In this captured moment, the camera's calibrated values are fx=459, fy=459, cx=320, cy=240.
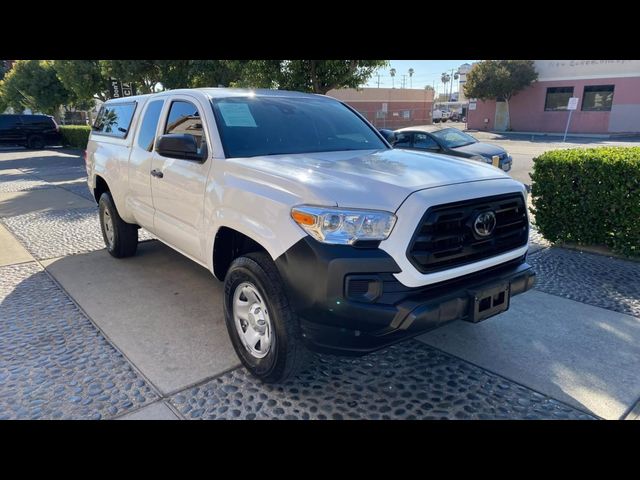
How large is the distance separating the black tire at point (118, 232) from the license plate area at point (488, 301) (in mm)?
4278

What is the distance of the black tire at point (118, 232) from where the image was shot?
215 inches

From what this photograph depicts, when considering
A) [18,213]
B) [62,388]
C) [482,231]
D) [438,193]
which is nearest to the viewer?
[438,193]

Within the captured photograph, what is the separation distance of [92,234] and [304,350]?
543 centimetres

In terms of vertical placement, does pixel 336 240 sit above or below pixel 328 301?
above

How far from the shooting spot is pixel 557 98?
122 feet

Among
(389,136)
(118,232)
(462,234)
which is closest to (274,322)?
(462,234)

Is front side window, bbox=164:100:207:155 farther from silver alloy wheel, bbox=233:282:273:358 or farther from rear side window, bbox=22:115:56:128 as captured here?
rear side window, bbox=22:115:56:128

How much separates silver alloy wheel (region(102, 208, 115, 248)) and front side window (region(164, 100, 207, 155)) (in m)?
1.93

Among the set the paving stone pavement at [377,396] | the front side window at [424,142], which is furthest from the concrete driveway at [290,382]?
the front side window at [424,142]

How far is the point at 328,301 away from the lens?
2490mm

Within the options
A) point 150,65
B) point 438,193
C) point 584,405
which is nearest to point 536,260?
point 584,405

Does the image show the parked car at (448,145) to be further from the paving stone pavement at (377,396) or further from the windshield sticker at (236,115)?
the paving stone pavement at (377,396)

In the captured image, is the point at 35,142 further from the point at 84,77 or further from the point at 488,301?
the point at 488,301

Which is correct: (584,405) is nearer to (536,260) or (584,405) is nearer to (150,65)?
(536,260)
